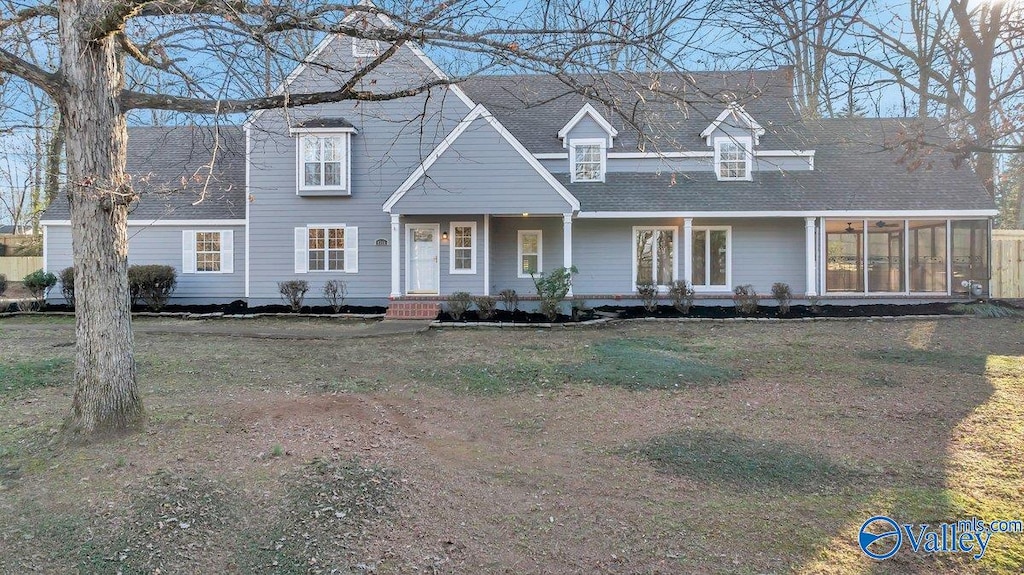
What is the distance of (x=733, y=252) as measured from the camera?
16.5 meters

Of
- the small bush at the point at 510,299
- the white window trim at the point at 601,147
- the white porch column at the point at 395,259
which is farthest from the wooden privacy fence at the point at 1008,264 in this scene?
the white porch column at the point at 395,259

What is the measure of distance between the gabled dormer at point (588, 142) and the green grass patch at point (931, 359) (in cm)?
934

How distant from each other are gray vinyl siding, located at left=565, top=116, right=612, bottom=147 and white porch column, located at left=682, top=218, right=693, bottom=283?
3462 millimetres

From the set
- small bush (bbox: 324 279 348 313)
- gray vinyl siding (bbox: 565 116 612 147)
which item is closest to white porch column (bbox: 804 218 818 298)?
gray vinyl siding (bbox: 565 116 612 147)

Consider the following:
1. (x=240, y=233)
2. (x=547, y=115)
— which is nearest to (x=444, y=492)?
(x=240, y=233)

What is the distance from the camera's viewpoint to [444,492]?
4156mm

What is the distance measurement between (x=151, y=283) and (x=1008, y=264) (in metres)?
25.6

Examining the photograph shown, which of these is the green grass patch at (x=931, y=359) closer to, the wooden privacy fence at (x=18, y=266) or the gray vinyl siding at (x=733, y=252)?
the gray vinyl siding at (x=733, y=252)

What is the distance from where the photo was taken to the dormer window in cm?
1579

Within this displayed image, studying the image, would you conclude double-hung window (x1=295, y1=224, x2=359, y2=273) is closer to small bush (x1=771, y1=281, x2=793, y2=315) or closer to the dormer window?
the dormer window

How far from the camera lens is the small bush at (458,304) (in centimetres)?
1355

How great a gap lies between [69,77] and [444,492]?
15.6ft

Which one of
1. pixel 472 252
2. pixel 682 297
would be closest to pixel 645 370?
pixel 682 297

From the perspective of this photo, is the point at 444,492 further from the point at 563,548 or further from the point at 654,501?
the point at 654,501
